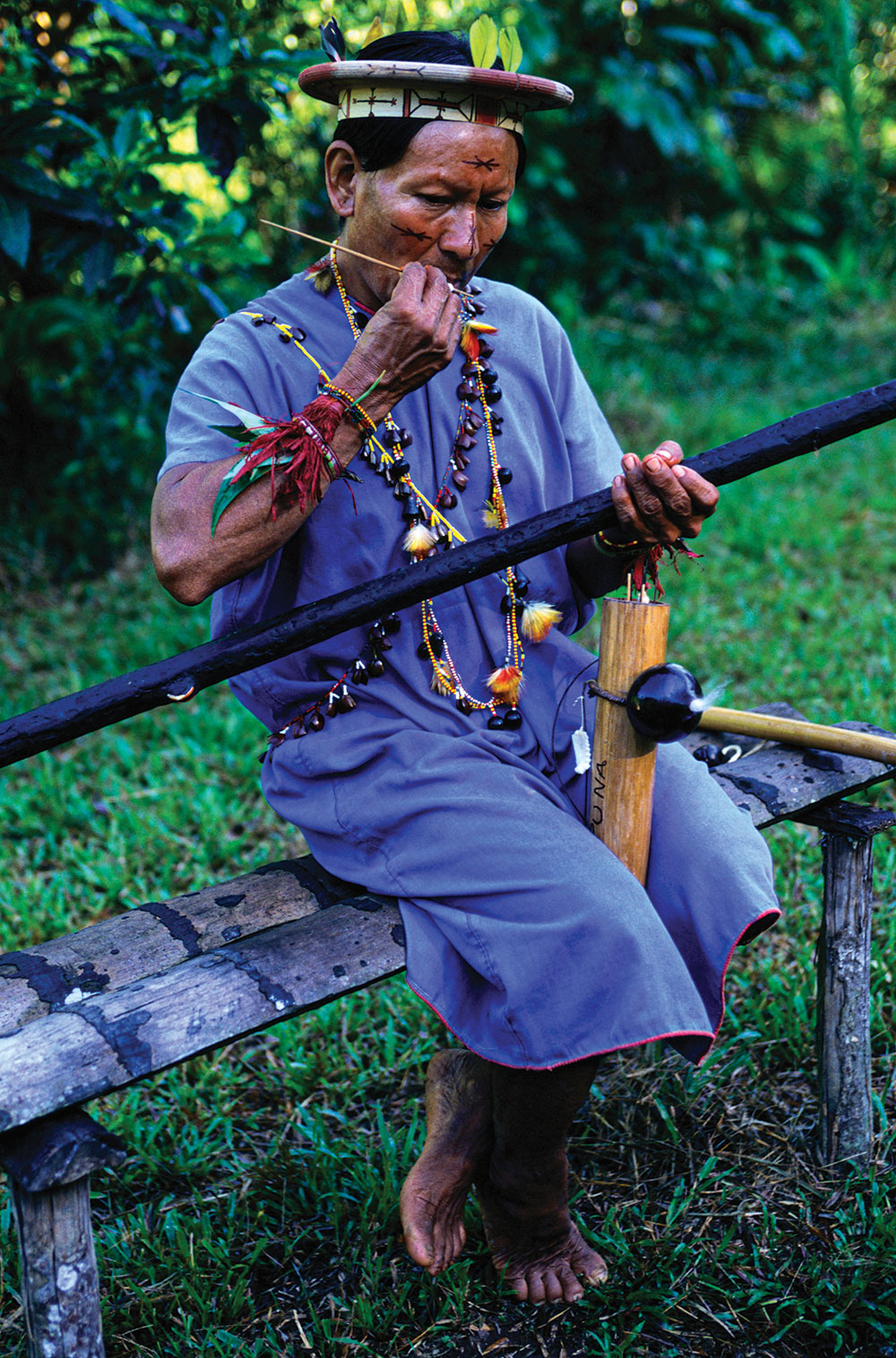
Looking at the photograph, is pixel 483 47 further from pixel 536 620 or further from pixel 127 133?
pixel 127 133

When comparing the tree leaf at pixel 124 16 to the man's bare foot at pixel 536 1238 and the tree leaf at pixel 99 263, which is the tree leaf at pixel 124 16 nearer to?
the tree leaf at pixel 99 263

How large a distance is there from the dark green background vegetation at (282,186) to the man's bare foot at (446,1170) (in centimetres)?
227

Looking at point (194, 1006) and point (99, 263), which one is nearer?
point (194, 1006)

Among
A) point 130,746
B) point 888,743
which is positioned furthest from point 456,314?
point 130,746

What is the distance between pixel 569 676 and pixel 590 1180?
99 cm

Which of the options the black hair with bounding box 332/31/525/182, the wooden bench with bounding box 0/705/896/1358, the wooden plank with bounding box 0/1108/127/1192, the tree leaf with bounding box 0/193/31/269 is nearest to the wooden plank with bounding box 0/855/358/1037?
the wooden bench with bounding box 0/705/896/1358

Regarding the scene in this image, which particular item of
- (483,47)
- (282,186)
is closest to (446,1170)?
(483,47)

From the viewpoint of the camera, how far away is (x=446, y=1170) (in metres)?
1.92

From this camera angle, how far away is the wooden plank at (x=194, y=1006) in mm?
1423

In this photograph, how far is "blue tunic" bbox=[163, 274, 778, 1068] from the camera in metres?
1.61

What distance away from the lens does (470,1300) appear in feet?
6.45

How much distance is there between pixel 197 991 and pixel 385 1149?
0.85 m

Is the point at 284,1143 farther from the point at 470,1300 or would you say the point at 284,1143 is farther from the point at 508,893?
the point at 508,893

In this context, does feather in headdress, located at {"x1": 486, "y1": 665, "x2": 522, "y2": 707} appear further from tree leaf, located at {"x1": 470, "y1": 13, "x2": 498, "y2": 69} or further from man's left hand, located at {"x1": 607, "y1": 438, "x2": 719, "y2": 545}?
tree leaf, located at {"x1": 470, "y1": 13, "x2": 498, "y2": 69}
